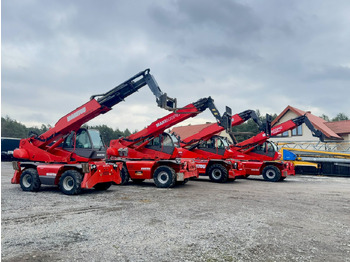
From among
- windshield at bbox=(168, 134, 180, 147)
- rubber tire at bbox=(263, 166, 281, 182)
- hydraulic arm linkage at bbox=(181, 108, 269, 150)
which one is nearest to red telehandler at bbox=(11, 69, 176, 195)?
windshield at bbox=(168, 134, 180, 147)

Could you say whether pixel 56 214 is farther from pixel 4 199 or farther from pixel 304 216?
pixel 304 216

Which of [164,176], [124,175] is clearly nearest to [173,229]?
[164,176]

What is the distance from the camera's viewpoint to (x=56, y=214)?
24.3ft

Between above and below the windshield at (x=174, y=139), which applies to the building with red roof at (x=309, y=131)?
above

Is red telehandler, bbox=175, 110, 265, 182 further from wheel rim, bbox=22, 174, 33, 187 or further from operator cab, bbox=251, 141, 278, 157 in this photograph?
wheel rim, bbox=22, 174, 33, 187

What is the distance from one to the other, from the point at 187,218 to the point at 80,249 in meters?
2.90

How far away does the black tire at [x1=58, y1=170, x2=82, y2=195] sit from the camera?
34.1 feet

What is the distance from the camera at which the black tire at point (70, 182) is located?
10404 mm

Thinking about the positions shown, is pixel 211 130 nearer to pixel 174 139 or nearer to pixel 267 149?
pixel 174 139

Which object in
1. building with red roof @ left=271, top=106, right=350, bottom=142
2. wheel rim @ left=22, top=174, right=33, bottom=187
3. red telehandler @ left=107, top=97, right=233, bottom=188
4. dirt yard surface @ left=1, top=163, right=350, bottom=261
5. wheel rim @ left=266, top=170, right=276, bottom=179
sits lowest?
dirt yard surface @ left=1, top=163, right=350, bottom=261

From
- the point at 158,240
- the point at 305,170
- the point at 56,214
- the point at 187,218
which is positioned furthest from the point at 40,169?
the point at 305,170

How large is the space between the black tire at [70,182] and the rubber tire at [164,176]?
3709 mm

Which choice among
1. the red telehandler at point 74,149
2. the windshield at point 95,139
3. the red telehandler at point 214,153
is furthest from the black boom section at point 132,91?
the red telehandler at point 214,153

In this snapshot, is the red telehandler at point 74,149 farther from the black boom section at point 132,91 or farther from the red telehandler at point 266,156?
the red telehandler at point 266,156
